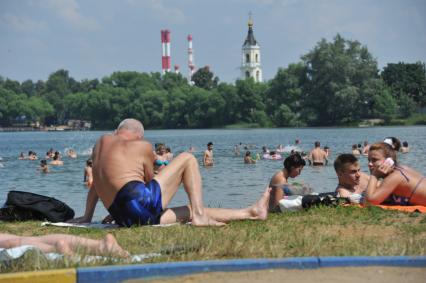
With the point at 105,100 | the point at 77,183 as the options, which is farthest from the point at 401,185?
the point at 105,100

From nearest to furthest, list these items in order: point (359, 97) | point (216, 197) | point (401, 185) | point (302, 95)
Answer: point (401, 185), point (216, 197), point (359, 97), point (302, 95)

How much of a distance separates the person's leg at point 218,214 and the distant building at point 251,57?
15821 centimetres

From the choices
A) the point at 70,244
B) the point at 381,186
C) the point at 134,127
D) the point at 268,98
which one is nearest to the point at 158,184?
the point at 134,127

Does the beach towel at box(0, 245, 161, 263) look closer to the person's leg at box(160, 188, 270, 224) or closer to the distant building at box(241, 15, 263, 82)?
the person's leg at box(160, 188, 270, 224)

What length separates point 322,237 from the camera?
668 cm

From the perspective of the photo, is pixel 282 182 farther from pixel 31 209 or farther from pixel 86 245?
pixel 86 245

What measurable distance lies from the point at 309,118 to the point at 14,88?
322 feet

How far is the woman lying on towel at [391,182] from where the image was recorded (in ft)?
27.8

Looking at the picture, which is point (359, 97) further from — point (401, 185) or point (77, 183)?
point (401, 185)

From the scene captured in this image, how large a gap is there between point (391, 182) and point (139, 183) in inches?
109

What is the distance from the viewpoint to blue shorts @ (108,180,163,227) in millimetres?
7539

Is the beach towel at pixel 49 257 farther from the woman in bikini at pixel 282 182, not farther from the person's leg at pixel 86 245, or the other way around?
the woman in bikini at pixel 282 182

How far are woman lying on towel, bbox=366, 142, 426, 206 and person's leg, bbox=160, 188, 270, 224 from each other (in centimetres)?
126

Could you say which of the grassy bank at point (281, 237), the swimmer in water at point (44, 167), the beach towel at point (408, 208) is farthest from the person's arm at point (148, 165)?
the swimmer in water at point (44, 167)
